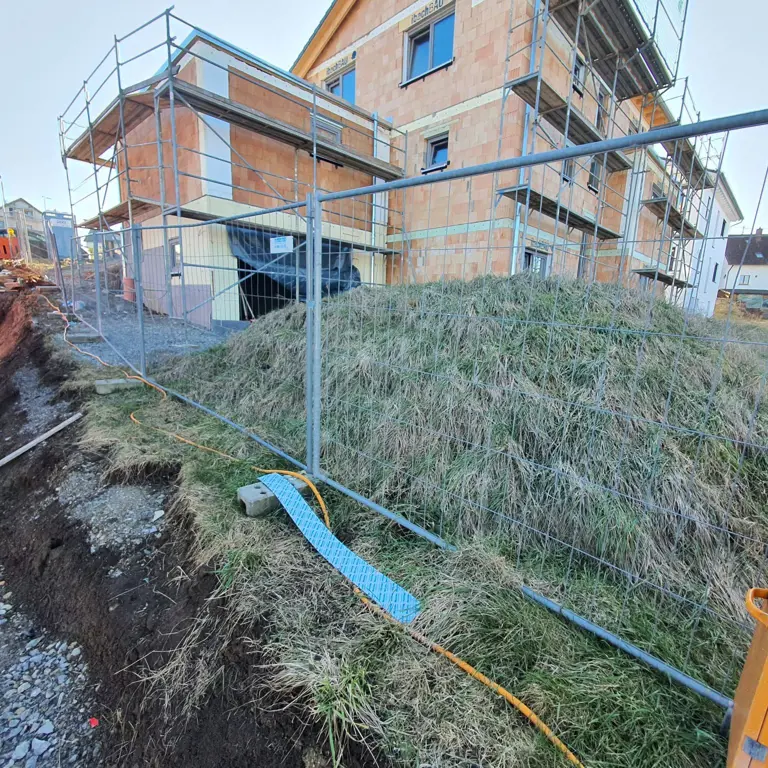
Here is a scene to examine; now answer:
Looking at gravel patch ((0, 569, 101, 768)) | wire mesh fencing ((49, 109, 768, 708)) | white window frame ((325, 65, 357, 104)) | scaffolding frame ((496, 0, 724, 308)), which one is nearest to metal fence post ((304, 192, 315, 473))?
wire mesh fencing ((49, 109, 768, 708))

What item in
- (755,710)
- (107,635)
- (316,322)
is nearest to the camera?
A: (755,710)

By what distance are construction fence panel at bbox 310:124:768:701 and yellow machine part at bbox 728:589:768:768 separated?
41cm

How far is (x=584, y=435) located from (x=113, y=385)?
16.5 ft

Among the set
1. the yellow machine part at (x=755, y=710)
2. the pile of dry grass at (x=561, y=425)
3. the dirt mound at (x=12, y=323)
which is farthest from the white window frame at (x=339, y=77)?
the yellow machine part at (x=755, y=710)

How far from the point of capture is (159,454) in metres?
3.18

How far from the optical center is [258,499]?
7.91 feet

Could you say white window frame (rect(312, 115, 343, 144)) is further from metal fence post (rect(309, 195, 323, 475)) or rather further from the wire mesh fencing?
metal fence post (rect(309, 195, 323, 475))

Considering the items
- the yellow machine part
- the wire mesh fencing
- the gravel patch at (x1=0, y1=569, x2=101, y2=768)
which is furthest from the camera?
the wire mesh fencing

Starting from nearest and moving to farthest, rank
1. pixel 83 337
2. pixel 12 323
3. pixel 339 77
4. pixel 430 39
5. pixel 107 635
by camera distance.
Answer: pixel 107 635
pixel 83 337
pixel 12 323
pixel 430 39
pixel 339 77

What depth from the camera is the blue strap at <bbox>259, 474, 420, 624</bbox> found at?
174 cm

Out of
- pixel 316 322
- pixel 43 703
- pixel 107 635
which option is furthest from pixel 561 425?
pixel 43 703

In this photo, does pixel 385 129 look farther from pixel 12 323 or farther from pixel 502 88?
pixel 12 323

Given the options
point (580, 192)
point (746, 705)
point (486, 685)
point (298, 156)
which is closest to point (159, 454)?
point (486, 685)

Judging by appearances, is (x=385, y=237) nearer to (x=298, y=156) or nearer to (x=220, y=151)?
(x=298, y=156)
